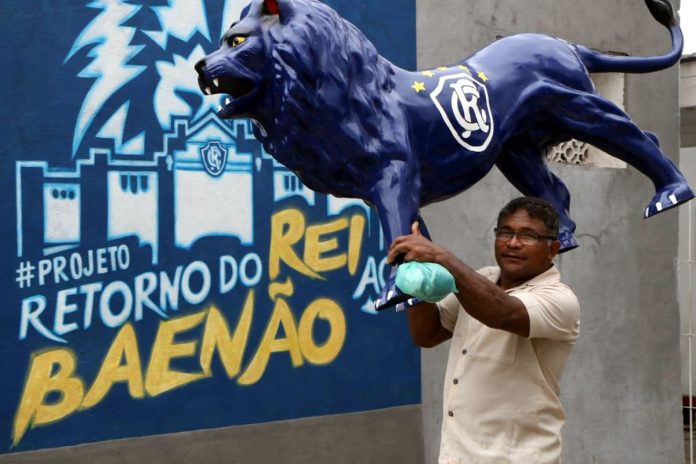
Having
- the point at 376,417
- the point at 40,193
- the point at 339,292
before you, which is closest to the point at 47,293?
the point at 40,193

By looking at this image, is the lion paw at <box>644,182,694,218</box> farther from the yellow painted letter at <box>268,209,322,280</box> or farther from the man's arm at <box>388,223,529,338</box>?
the yellow painted letter at <box>268,209,322,280</box>

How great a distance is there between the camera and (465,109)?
256cm

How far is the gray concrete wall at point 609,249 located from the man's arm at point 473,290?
3284mm

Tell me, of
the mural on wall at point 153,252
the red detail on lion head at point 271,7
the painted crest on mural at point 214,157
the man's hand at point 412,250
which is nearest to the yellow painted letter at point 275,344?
the mural on wall at point 153,252

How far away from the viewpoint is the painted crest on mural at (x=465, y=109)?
2.53 metres

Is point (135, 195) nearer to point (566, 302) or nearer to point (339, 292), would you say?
point (339, 292)

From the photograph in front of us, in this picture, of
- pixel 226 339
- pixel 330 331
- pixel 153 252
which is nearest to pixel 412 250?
pixel 153 252

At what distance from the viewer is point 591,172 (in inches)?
263

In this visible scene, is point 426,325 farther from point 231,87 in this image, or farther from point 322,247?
point 322,247

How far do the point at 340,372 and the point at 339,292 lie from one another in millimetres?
469

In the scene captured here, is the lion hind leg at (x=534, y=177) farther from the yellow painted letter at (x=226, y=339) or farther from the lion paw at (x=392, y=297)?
the yellow painted letter at (x=226, y=339)

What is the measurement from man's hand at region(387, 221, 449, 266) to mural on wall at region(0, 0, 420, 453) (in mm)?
2784

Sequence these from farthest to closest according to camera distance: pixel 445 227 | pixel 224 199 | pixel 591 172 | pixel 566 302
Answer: pixel 591 172 < pixel 445 227 < pixel 224 199 < pixel 566 302

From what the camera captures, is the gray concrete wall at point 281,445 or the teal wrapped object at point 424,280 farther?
the gray concrete wall at point 281,445
